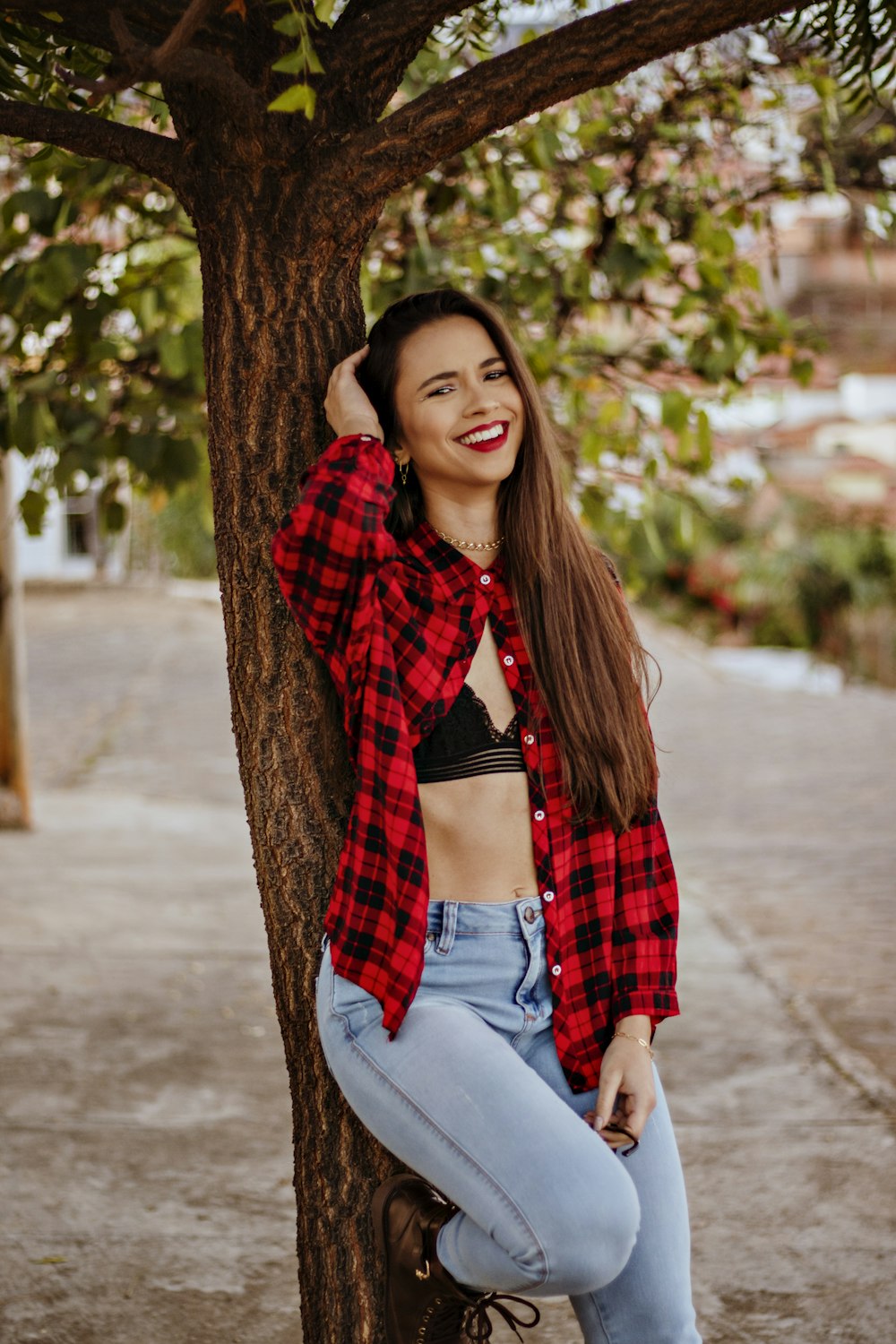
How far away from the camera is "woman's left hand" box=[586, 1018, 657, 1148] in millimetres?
2299

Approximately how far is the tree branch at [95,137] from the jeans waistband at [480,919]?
1.30 meters

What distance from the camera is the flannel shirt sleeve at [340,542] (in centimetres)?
226

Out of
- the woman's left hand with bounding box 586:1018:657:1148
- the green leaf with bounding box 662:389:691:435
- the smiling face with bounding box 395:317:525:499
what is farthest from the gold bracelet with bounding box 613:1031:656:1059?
Answer: the green leaf with bounding box 662:389:691:435

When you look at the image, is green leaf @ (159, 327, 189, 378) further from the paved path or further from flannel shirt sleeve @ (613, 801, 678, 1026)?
the paved path

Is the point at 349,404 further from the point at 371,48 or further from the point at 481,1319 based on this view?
the point at 481,1319

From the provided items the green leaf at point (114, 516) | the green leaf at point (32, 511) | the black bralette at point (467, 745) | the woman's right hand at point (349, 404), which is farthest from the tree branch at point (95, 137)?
the green leaf at point (114, 516)

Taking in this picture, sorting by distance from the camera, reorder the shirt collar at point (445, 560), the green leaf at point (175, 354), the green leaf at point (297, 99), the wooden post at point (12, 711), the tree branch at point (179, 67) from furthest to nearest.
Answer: the wooden post at point (12, 711), the green leaf at point (175, 354), the shirt collar at point (445, 560), the tree branch at point (179, 67), the green leaf at point (297, 99)

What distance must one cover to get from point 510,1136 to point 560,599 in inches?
34.8

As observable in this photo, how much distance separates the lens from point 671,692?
15.5m

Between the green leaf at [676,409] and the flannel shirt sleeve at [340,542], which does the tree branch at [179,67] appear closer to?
the flannel shirt sleeve at [340,542]

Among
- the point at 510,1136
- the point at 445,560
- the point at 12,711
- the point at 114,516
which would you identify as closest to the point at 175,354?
the point at 114,516

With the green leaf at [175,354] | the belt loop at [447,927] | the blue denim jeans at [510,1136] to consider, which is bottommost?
the blue denim jeans at [510,1136]

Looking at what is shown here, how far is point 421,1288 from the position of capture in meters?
2.31

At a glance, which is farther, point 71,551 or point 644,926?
point 71,551
